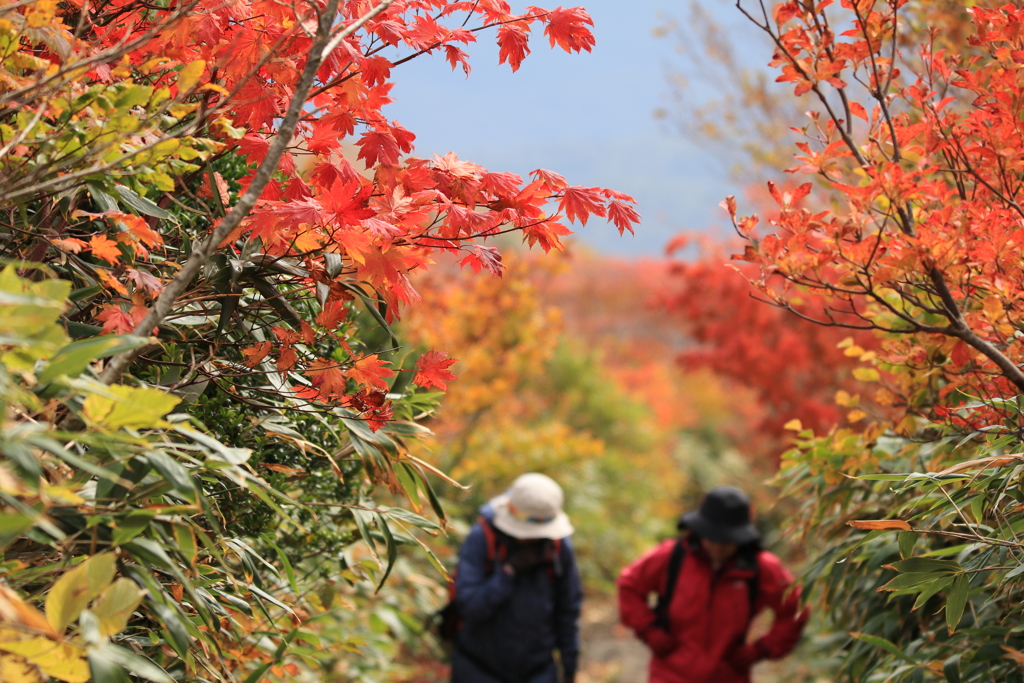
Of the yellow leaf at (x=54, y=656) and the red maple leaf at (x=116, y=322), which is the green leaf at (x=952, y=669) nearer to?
the yellow leaf at (x=54, y=656)

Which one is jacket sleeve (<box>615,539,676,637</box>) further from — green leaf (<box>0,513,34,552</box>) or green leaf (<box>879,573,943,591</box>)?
green leaf (<box>0,513,34,552</box>)

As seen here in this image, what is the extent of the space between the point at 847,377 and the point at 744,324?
1066 millimetres

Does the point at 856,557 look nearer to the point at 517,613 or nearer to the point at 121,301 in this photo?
the point at 517,613

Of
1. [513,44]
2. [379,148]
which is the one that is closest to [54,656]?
[379,148]

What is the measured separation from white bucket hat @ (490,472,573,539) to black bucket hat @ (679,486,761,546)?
66 cm

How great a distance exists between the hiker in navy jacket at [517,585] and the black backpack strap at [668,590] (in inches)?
16.0

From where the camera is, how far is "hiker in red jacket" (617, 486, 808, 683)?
3619mm

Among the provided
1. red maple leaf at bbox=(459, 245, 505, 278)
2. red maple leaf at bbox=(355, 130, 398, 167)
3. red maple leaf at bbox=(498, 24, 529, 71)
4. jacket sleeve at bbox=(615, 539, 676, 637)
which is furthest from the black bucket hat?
red maple leaf at bbox=(355, 130, 398, 167)

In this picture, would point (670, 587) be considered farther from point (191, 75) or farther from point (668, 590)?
point (191, 75)

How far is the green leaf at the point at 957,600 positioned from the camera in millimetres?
1652

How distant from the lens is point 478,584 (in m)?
3.66

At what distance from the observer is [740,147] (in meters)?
8.66

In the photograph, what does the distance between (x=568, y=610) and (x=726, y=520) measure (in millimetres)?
889

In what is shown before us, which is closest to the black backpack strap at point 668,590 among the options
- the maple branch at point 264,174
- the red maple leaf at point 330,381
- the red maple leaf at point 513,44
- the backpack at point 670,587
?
the backpack at point 670,587
